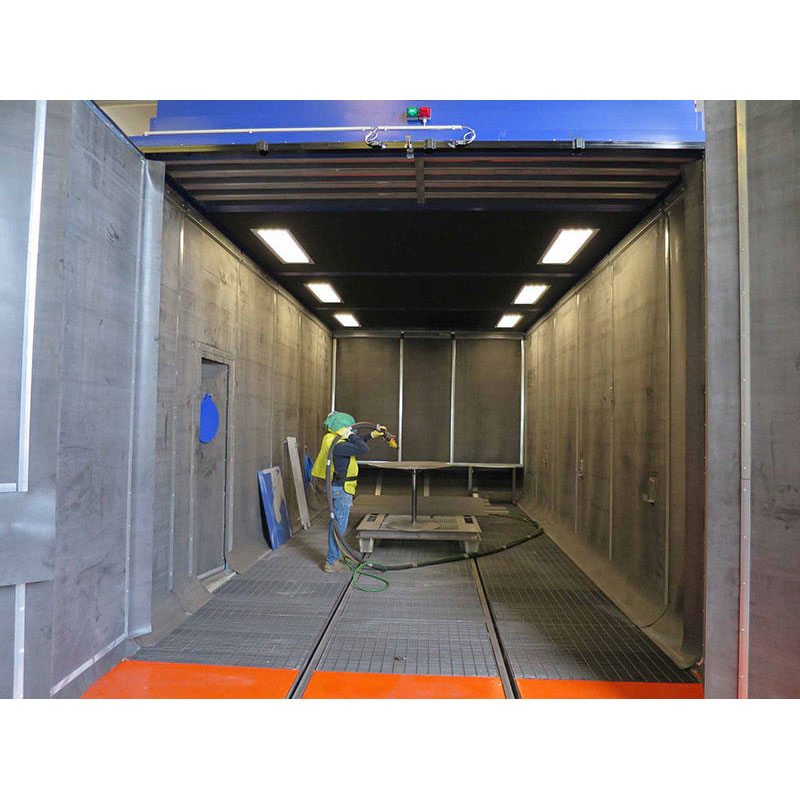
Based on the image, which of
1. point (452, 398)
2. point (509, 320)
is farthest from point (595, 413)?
point (452, 398)

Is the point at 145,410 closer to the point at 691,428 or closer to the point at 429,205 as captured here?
the point at 429,205

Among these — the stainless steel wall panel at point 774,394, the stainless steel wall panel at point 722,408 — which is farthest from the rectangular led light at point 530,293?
the stainless steel wall panel at point 774,394

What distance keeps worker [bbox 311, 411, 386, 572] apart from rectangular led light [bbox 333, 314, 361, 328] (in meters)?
4.49

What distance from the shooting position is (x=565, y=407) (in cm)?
782

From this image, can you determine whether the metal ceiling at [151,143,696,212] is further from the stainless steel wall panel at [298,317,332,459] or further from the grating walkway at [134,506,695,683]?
the stainless steel wall panel at [298,317,332,459]

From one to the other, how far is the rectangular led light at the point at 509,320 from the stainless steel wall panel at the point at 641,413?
415cm

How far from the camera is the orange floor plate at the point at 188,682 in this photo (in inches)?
119

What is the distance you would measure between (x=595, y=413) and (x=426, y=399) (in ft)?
18.3

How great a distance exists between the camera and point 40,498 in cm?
255

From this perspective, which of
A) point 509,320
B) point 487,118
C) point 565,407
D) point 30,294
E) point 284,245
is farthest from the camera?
point 509,320

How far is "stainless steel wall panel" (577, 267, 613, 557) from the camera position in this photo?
19.0 feet

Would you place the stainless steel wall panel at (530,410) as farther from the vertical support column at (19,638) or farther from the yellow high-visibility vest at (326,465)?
the vertical support column at (19,638)

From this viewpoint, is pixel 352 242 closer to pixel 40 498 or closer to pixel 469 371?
pixel 40 498

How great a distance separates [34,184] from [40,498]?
166cm
